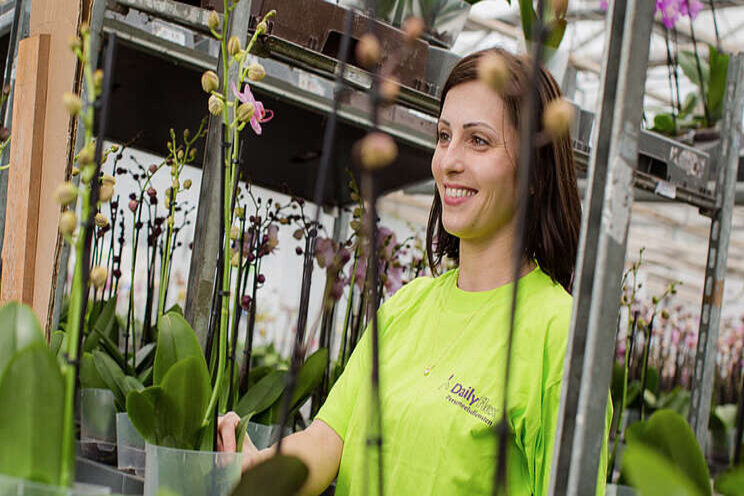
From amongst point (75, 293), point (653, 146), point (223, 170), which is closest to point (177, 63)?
point (223, 170)

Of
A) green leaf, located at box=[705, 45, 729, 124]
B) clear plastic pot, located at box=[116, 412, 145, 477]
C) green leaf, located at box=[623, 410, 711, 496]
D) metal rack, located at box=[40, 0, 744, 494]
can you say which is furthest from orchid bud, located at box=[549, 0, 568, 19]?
green leaf, located at box=[705, 45, 729, 124]

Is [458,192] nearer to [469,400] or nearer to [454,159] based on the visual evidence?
[454,159]

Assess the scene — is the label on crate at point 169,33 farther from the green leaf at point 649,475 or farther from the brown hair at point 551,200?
the green leaf at point 649,475

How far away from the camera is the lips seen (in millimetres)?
894

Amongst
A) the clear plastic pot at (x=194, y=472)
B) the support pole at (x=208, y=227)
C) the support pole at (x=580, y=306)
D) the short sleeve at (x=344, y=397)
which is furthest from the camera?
the short sleeve at (x=344, y=397)

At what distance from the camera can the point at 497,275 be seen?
98cm

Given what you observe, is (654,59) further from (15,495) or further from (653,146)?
(15,495)

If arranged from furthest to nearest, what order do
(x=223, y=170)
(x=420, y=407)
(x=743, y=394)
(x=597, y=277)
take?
(x=420, y=407)
(x=223, y=170)
(x=743, y=394)
(x=597, y=277)

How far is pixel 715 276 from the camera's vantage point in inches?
61.4

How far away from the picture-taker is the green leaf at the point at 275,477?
0.42 m

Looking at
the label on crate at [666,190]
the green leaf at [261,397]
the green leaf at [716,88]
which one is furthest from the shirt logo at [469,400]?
the green leaf at [716,88]

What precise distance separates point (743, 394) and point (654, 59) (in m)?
6.15

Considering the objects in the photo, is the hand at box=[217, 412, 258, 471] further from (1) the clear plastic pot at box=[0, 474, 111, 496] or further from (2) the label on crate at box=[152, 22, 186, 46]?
(2) the label on crate at box=[152, 22, 186, 46]

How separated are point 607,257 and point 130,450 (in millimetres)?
634
